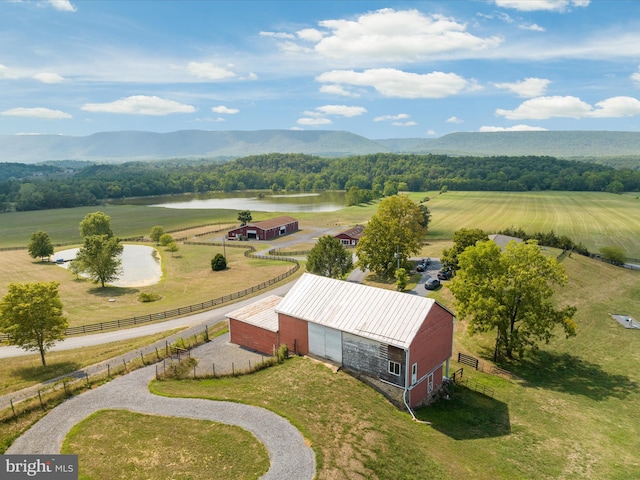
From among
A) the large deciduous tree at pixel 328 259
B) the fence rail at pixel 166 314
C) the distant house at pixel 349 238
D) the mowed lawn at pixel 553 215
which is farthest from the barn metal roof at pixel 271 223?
the large deciduous tree at pixel 328 259

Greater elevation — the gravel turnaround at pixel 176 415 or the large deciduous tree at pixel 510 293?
the large deciduous tree at pixel 510 293

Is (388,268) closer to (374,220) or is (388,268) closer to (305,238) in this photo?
(374,220)

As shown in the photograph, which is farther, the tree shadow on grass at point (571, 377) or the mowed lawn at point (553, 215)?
the mowed lawn at point (553, 215)

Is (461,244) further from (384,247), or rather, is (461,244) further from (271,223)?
(271,223)

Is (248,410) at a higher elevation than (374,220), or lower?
lower

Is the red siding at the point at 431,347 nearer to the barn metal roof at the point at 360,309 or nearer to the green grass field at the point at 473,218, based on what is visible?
the barn metal roof at the point at 360,309

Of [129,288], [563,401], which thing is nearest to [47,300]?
[129,288]

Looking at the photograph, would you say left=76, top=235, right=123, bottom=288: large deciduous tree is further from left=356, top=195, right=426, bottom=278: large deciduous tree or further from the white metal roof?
left=356, top=195, right=426, bottom=278: large deciduous tree

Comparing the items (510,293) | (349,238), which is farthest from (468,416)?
(349,238)
